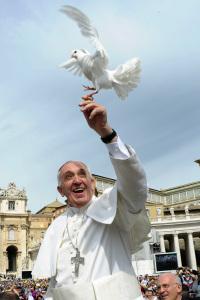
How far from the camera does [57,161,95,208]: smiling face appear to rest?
2770 millimetres

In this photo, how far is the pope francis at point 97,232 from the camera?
234 centimetres

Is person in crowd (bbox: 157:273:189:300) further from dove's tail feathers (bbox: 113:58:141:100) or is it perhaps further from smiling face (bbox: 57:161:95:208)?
dove's tail feathers (bbox: 113:58:141:100)

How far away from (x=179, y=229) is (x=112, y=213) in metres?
55.3

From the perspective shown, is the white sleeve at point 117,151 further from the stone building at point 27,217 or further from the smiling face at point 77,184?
the stone building at point 27,217

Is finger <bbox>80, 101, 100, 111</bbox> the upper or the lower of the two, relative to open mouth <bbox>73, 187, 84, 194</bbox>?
upper

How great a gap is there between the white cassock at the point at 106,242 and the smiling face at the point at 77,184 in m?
0.06

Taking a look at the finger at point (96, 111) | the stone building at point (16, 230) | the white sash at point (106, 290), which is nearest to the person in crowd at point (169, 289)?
the white sash at point (106, 290)

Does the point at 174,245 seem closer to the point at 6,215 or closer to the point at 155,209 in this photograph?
the point at 155,209

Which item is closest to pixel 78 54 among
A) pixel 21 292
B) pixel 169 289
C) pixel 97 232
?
pixel 97 232

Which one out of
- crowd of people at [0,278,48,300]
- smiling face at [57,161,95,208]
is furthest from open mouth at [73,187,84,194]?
crowd of people at [0,278,48,300]

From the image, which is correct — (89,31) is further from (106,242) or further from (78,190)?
(106,242)

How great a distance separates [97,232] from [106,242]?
0.09 metres

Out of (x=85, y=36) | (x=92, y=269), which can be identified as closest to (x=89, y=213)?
(x=92, y=269)

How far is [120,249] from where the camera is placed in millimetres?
2586
